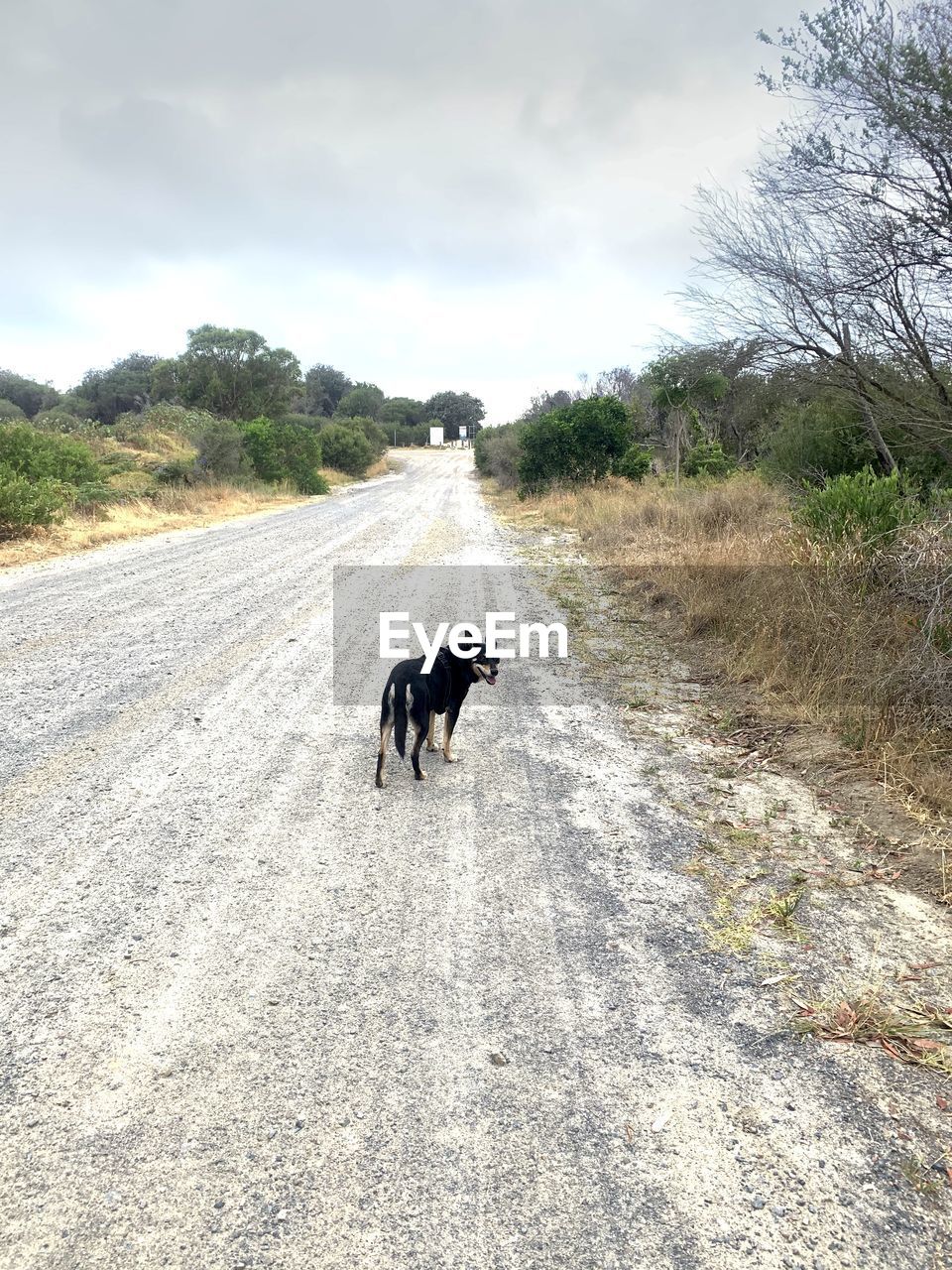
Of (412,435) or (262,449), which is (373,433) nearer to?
(262,449)

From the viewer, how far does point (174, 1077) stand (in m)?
2.32

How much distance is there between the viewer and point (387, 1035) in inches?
99.0

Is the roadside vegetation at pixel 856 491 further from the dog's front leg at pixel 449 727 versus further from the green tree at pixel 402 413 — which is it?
the green tree at pixel 402 413

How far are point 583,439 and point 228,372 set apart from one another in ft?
92.5

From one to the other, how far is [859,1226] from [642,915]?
1.37 m

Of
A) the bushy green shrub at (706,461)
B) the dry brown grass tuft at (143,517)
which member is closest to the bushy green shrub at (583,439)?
the bushy green shrub at (706,461)

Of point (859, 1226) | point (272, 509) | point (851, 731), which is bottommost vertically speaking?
point (859, 1226)

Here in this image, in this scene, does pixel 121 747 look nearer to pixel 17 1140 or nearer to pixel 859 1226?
pixel 17 1140

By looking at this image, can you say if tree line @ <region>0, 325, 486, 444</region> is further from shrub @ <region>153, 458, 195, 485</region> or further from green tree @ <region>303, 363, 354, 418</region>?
green tree @ <region>303, 363, 354, 418</region>

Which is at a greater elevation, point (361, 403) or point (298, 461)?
point (361, 403)

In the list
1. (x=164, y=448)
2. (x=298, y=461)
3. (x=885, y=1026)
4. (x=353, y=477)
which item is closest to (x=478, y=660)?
(x=885, y=1026)

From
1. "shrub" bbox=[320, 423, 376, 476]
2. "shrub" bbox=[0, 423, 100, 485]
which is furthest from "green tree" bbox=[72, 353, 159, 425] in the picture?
"shrub" bbox=[0, 423, 100, 485]

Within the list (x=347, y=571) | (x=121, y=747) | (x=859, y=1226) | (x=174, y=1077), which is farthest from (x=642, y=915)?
(x=347, y=571)

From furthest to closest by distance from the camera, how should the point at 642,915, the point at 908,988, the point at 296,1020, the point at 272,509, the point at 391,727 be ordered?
the point at 272,509, the point at 391,727, the point at 642,915, the point at 908,988, the point at 296,1020
